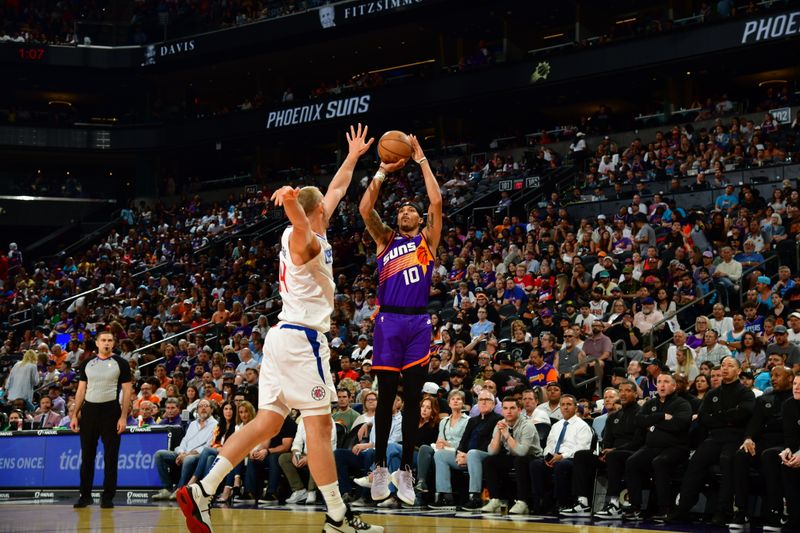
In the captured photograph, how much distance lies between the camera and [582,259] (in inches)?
737

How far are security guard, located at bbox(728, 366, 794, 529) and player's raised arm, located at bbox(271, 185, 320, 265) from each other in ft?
17.0

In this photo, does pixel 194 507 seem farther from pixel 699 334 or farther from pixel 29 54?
pixel 29 54

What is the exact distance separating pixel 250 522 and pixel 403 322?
2.37m

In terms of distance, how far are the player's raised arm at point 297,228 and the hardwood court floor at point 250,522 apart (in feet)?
7.56

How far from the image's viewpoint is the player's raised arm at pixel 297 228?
246 inches

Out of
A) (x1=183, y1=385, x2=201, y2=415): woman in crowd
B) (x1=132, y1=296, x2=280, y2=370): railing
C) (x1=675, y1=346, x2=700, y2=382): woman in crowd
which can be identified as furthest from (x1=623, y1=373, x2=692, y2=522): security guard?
(x1=132, y1=296, x2=280, y2=370): railing

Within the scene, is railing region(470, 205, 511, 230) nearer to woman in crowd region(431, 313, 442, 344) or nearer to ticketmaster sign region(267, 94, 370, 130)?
woman in crowd region(431, 313, 442, 344)

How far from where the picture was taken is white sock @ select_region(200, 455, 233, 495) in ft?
21.1

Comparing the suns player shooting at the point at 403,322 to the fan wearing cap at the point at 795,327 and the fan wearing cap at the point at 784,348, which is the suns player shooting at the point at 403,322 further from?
the fan wearing cap at the point at 795,327

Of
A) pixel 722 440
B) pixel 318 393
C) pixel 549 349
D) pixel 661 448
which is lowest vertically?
pixel 661 448

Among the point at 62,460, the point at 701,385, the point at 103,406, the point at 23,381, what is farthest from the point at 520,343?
the point at 23,381

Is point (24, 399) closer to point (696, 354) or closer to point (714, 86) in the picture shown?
point (696, 354)

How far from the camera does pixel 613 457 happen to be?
35.0 ft

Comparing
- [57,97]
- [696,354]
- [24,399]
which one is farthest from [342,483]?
[57,97]
